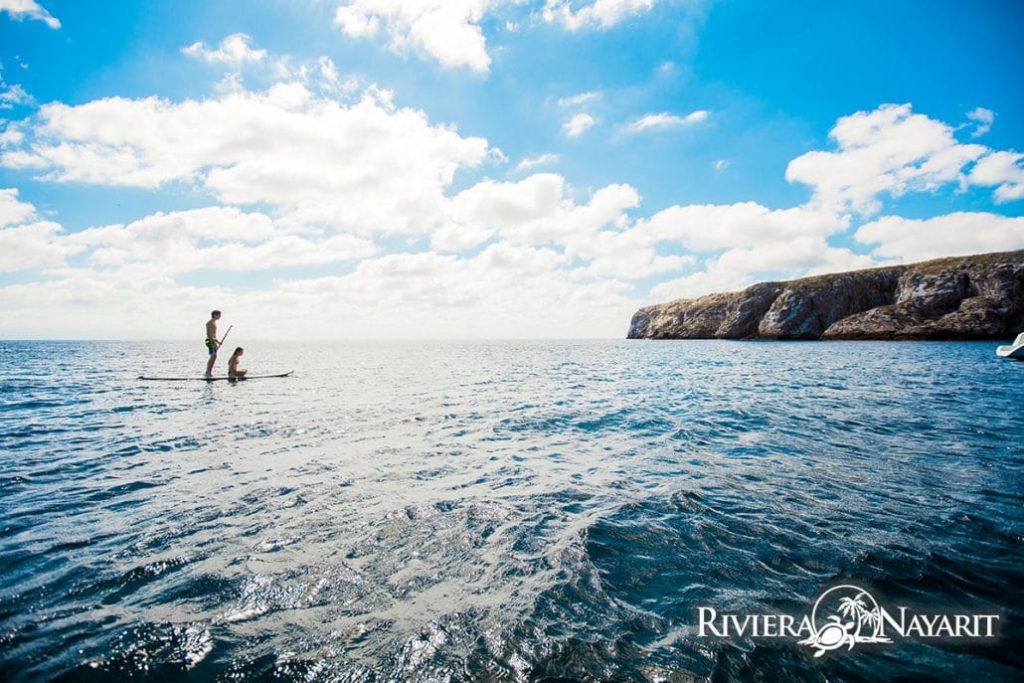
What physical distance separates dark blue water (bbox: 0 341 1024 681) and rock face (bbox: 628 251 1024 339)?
394 feet

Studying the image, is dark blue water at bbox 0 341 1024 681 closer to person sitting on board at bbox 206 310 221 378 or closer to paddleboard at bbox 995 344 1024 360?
person sitting on board at bbox 206 310 221 378

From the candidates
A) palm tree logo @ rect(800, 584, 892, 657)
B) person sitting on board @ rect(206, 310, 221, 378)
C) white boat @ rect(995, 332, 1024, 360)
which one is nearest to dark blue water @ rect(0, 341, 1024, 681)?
palm tree logo @ rect(800, 584, 892, 657)

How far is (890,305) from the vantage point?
4660 inches

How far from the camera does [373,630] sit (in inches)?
194

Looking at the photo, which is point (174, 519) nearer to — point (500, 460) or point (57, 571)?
point (57, 571)

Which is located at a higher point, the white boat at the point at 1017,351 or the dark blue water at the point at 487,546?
the white boat at the point at 1017,351

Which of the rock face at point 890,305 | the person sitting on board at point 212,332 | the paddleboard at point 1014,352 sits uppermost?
the rock face at point 890,305

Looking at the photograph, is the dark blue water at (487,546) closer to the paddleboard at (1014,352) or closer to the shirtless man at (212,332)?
the shirtless man at (212,332)

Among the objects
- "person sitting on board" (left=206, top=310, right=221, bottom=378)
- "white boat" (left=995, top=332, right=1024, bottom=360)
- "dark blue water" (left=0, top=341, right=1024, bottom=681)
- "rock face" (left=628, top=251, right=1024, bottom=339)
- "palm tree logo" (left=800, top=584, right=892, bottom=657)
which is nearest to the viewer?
"dark blue water" (left=0, top=341, right=1024, bottom=681)

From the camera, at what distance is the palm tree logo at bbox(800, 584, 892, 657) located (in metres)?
4.85

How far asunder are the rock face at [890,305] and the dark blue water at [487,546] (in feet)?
394

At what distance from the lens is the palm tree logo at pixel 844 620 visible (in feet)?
15.9

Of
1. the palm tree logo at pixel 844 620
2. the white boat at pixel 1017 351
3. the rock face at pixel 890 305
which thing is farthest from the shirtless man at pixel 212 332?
the rock face at pixel 890 305

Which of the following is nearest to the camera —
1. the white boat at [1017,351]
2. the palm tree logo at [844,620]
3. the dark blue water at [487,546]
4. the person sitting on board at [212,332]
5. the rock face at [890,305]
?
the dark blue water at [487,546]
